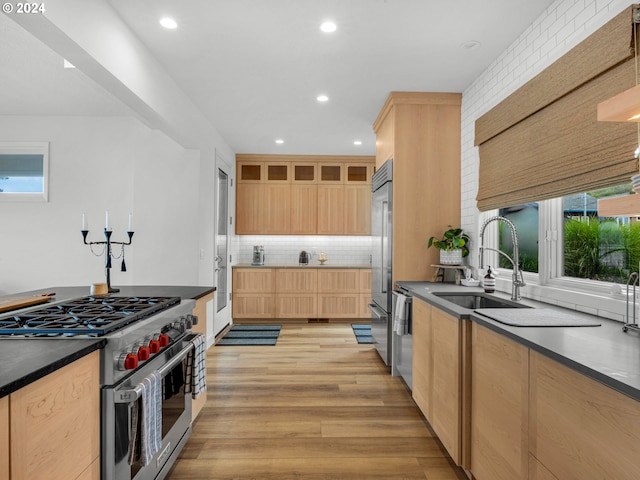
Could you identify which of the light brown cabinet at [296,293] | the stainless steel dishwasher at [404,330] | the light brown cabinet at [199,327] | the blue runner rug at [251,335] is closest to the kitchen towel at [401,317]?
the stainless steel dishwasher at [404,330]

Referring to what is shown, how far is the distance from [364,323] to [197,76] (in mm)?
4185

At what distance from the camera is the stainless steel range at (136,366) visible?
4.74 ft

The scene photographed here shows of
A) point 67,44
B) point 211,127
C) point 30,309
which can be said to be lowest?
point 30,309

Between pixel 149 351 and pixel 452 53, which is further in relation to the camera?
pixel 452 53

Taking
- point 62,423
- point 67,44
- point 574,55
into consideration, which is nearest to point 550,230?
point 574,55

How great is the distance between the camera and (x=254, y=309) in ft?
19.4

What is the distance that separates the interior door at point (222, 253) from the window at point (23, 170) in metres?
1.87

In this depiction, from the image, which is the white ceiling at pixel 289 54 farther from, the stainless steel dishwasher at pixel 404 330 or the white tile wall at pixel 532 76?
the stainless steel dishwasher at pixel 404 330

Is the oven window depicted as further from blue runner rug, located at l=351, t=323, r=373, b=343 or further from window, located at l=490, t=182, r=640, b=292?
blue runner rug, located at l=351, t=323, r=373, b=343

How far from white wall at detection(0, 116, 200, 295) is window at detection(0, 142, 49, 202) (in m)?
0.07

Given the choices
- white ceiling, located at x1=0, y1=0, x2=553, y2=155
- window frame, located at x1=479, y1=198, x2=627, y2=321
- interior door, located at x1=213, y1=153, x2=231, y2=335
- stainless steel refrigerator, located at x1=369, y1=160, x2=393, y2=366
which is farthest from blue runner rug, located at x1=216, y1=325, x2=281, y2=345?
window frame, located at x1=479, y1=198, x2=627, y2=321

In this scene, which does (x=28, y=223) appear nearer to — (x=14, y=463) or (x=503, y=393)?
(x=14, y=463)

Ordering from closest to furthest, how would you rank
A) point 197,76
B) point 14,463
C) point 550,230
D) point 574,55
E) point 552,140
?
1. point 14,463
2. point 574,55
3. point 552,140
4. point 550,230
5. point 197,76

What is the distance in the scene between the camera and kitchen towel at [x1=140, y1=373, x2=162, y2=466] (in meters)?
1.56
